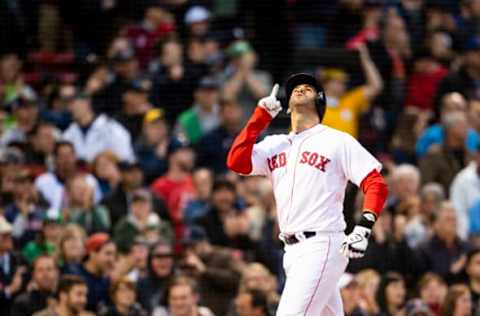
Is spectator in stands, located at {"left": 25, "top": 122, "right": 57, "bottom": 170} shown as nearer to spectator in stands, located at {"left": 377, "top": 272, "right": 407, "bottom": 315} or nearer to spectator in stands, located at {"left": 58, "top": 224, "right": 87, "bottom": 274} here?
spectator in stands, located at {"left": 58, "top": 224, "right": 87, "bottom": 274}

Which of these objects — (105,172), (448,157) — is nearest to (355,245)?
(105,172)

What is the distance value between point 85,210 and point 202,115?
2261mm

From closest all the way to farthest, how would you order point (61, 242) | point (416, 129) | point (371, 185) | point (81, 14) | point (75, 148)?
point (371, 185), point (61, 242), point (75, 148), point (416, 129), point (81, 14)

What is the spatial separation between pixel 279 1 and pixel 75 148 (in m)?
3.01

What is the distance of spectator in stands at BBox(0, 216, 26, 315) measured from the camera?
10.4 m

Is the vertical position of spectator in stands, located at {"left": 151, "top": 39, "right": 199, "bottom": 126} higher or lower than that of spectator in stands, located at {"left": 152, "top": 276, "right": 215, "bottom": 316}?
higher

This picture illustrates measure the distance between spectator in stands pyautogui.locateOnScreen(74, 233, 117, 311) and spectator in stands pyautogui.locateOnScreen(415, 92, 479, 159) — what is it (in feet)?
12.1

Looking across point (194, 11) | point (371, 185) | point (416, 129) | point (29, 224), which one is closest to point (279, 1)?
point (194, 11)

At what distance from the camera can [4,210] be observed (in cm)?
1161

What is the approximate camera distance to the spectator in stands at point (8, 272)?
10.4 metres

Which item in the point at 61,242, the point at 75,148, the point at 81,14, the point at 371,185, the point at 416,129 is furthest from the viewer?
the point at 81,14

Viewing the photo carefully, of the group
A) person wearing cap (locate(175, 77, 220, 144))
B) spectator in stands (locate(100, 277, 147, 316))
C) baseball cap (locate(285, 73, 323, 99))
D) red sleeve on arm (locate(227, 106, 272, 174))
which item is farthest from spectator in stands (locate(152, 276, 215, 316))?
person wearing cap (locate(175, 77, 220, 144))

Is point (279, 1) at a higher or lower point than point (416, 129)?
higher

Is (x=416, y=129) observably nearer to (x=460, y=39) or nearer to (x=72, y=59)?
(x=460, y=39)
